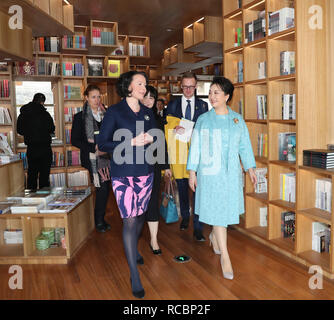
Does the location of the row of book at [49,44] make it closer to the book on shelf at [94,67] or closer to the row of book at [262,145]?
the book on shelf at [94,67]

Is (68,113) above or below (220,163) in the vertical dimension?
above

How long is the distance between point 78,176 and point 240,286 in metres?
4.86

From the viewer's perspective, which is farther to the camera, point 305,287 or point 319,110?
point 319,110

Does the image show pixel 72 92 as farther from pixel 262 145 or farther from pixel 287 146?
pixel 287 146

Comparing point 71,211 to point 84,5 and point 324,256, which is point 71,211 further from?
point 84,5

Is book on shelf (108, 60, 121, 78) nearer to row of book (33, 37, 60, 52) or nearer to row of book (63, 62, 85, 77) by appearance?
row of book (63, 62, 85, 77)

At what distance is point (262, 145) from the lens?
3.75 metres

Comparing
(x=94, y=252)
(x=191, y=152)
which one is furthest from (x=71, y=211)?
(x=191, y=152)

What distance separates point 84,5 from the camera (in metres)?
6.28

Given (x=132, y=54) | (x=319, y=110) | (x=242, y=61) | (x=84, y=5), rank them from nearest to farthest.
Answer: (x=319, y=110)
(x=242, y=61)
(x=84, y=5)
(x=132, y=54)

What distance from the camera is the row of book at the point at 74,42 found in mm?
6703

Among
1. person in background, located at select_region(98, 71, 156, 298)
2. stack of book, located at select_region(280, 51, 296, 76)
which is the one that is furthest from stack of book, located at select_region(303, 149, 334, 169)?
person in background, located at select_region(98, 71, 156, 298)

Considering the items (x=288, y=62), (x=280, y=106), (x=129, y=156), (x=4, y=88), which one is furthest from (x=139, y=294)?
(x=4, y=88)

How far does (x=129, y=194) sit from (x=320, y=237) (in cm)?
178
